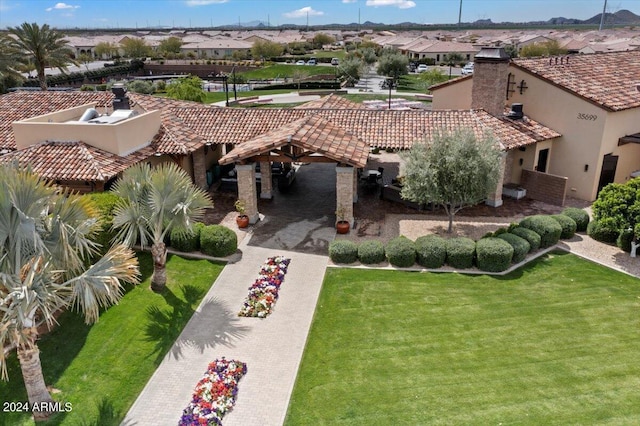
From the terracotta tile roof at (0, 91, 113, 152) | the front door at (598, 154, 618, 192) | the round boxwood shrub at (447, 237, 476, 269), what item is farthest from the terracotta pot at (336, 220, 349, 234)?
the terracotta tile roof at (0, 91, 113, 152)

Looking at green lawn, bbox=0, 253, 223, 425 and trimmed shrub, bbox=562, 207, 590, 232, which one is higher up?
trimmed shrub, bbox=562, 207, 590, 232

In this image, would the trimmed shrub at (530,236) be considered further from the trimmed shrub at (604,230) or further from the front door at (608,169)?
the front door at (608,169)

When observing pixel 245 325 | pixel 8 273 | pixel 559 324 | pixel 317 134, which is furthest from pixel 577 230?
pixel 8 273

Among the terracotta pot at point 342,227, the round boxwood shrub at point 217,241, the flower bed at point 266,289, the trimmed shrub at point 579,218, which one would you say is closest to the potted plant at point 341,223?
the terracotta pot at point 342,227

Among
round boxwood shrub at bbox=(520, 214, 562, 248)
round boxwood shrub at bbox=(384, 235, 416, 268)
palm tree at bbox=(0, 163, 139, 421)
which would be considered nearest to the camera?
palm tree at bbox=(0, 163, 139, 421)

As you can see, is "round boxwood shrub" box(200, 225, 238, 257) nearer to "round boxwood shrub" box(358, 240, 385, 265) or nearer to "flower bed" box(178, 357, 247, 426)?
"round boxwood shrub" box(358, 240, 385, 265)

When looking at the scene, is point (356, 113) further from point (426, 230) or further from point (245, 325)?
point (245, 325)
